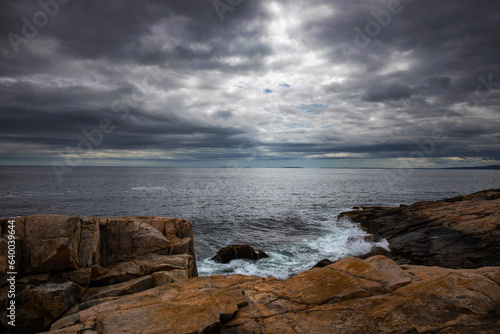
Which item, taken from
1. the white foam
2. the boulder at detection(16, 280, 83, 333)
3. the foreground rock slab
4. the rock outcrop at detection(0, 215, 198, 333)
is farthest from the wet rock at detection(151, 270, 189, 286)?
the white foam

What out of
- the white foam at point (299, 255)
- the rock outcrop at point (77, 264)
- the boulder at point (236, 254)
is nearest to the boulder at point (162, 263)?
the rock outcrop at point (77, 264)

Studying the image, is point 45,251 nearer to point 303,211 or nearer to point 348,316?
point 348,316

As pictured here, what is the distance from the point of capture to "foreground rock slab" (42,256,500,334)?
6000 mm

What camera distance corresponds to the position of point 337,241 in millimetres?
29625

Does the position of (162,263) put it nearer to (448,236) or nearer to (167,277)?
(167,277)

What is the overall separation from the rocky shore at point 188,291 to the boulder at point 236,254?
334 inches

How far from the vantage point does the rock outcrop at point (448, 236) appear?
17.8m

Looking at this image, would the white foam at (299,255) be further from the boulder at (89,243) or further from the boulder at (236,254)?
the boulder at (89,243)

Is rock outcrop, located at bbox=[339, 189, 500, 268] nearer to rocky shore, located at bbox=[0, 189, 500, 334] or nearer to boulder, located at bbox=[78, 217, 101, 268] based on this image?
rocky shore, located at bbox=[0, 189, 500, 334]

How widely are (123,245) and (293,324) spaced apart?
10.4 m

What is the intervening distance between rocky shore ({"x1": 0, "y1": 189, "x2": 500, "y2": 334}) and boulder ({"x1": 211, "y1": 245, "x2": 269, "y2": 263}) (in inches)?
334

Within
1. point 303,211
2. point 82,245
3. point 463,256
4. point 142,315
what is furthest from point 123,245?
point 303,211

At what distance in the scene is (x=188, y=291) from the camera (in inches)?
329

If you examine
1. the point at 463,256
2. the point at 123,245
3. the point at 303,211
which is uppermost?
the point at 123,245
